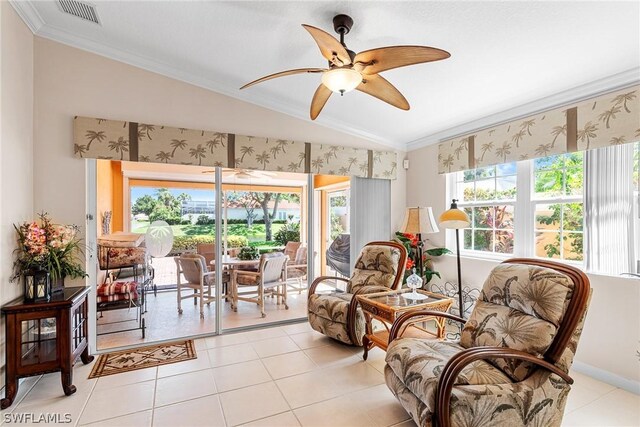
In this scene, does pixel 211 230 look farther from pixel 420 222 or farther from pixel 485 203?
pixel 485 203

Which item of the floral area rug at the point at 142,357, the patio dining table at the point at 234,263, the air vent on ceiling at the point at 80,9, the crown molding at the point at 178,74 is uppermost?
the air vent on ceiling at the point at 80,9

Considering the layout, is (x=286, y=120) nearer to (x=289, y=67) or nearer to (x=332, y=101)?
(x=332, y=101)

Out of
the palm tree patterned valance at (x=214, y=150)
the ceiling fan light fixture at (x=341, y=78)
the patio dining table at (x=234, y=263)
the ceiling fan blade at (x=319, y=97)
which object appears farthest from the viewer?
the patio dining table at (x=234, y=263)

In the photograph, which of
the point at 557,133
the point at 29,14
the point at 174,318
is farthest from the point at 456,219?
the point at 29,14

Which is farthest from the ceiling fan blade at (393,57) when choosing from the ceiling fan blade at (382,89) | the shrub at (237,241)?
the shrub at (237,241)

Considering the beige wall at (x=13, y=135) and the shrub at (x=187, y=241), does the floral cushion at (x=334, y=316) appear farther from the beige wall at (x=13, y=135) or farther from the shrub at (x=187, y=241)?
the beige wall at (x=13, y=135)

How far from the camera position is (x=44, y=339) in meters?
2.60

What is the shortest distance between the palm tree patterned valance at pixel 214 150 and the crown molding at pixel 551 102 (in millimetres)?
1109

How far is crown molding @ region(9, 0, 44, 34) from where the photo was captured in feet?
8.42

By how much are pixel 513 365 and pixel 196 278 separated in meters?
3.42

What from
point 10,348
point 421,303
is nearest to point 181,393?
point 10,348

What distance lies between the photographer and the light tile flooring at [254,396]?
6.93 ft

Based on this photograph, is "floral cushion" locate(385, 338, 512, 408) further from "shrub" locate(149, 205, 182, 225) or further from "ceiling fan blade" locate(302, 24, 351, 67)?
"shrub" locate(149, 205, 182, 225)

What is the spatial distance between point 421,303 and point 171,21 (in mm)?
3321
